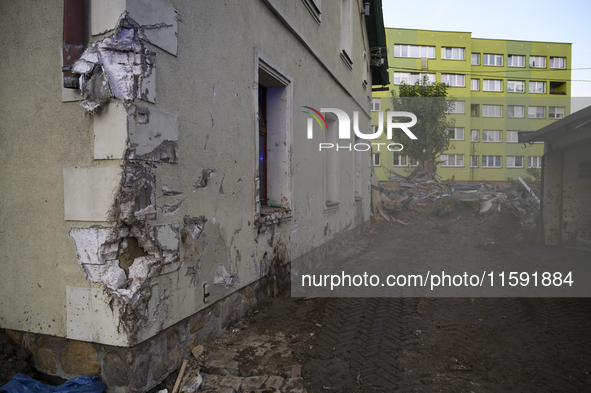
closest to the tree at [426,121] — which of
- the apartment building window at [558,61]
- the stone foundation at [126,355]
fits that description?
the apartment building window at [558,61]

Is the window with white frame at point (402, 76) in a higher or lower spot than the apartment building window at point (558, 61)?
lower

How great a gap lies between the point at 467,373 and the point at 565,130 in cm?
789

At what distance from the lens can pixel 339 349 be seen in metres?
3.62

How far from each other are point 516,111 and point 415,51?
11.6 m

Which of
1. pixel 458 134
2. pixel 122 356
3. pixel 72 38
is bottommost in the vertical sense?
pixel 122 356

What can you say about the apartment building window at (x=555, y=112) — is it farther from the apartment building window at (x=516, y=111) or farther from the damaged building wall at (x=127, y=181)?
the damaged building wall at (x=127, y=181)

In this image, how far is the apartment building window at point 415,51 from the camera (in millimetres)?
34625

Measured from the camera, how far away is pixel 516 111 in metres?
37.2

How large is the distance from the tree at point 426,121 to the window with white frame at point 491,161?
8192 millimetres

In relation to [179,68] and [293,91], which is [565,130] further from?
[179,68]

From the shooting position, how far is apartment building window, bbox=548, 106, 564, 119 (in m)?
37.1

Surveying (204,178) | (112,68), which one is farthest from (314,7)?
(112,68)

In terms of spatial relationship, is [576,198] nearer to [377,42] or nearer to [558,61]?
[377,42]

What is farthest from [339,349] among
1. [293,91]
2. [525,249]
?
[525,249]
